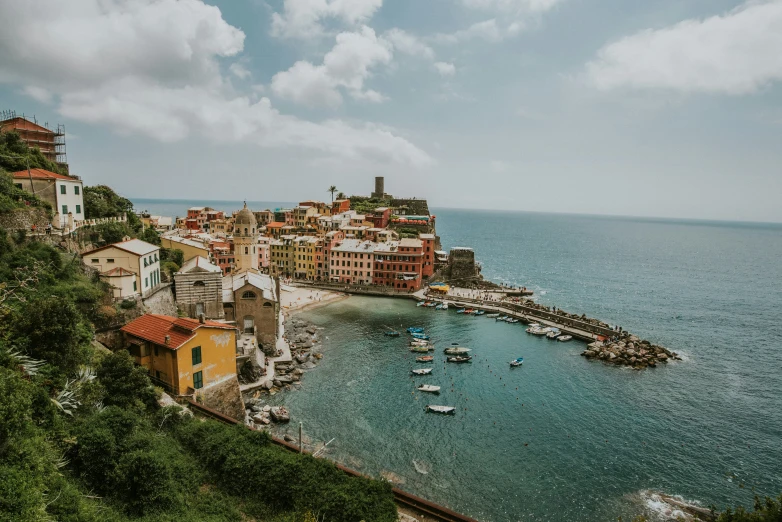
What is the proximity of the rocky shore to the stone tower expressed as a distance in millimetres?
11101

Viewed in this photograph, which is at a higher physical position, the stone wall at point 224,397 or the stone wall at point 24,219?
the stone wall at point 24,219

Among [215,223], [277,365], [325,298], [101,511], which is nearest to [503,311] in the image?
[325,298]

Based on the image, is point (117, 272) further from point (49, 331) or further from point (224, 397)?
point (49, 331)

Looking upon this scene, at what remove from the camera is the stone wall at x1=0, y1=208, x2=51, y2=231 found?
32.3 meters

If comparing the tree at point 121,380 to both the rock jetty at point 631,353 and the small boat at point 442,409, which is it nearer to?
the small boat at point 442,409

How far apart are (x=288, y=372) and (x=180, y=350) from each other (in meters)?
17.9

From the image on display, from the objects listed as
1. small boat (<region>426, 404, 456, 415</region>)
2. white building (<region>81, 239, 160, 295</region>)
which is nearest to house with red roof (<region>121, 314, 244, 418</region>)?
white building (<region>81, 239, 160, 295</region>)

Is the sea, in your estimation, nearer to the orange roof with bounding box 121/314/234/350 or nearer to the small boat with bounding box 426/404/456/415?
the small boat with bounding box 426/404/456/415

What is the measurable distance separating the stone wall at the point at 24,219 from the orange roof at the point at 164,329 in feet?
40.9

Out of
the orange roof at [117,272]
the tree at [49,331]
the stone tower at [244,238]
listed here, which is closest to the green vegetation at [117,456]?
the tree at [49,331]

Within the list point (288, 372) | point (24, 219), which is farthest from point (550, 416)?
point (24, 219)

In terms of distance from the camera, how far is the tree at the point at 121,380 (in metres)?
22.0

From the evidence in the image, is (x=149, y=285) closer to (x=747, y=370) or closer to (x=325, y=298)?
(x=325, y=298)

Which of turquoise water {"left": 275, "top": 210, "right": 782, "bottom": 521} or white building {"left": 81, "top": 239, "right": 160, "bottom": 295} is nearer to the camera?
turquoise water {"left": 275, "top": 210, "right": 782, "bottom": 521}
